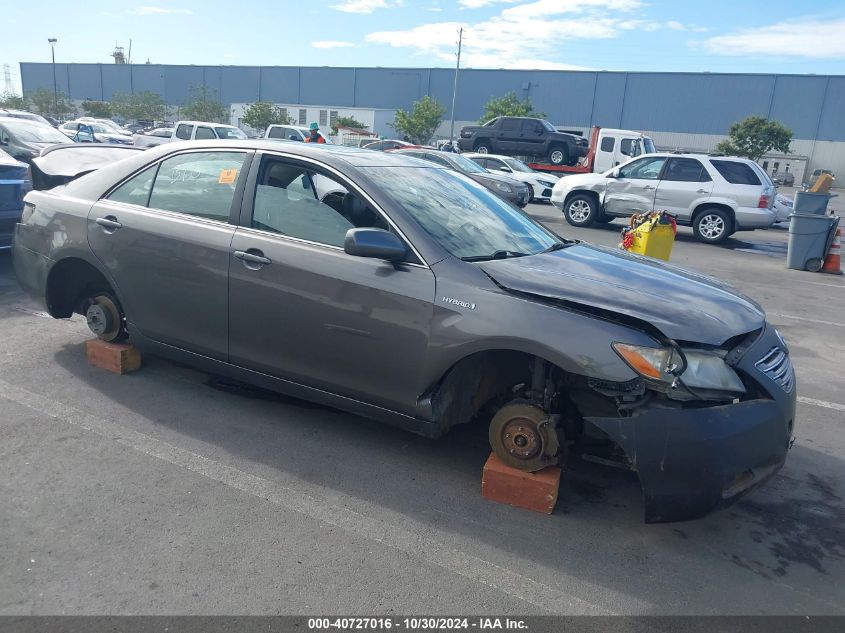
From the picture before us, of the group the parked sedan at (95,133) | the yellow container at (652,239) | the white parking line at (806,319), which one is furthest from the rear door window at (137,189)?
the parked sedan at (95,133)

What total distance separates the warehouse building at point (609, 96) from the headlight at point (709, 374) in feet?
185

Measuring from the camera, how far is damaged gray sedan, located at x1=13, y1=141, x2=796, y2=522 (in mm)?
→ 2949

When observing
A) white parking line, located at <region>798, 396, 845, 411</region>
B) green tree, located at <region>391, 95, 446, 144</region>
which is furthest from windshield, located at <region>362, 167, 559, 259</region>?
green tree, located at <region>391, 95, 446, 144</region>

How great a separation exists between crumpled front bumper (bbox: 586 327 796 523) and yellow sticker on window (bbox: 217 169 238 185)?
2578mm

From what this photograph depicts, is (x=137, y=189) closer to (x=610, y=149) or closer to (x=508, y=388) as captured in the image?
(x=508, y=388)

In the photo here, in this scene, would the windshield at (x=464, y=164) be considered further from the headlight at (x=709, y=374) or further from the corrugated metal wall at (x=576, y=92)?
the corrugated metal wall at (x=576, y=92)

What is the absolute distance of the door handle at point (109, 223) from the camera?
4.38m

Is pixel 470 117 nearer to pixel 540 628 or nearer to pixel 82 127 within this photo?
pixel 82 127

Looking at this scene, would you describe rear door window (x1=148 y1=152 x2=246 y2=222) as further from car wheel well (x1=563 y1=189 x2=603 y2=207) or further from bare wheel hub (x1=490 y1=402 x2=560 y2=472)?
car wheel well (x1=563 y1=189 x2=603 y2=207)

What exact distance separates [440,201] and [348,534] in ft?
6.44

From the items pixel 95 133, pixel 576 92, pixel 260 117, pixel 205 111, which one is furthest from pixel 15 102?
pixel 576 92

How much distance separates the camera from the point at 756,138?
47125 mm

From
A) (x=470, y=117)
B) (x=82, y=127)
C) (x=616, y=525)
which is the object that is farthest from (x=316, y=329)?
(x=470, y=117)

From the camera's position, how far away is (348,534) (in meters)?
3.05
